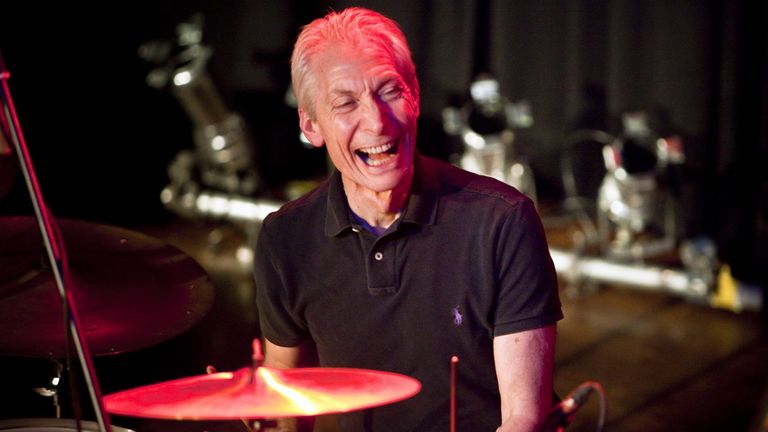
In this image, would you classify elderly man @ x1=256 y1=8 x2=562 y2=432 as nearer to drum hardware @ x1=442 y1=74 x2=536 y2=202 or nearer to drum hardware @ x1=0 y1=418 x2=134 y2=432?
drum hardware @ x1=0 y1=418 x2=134 y2=432

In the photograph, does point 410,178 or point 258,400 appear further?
point 410,178

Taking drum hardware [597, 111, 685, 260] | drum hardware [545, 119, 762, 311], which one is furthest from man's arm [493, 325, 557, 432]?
drum hardware [597, 111, 685, 260]

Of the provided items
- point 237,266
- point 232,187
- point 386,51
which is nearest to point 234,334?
point 237,266

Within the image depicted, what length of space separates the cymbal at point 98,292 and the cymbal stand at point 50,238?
416 millimetres

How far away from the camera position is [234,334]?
14.3ft

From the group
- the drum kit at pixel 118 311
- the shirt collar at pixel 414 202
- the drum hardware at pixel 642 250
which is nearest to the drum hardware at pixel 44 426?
the drum kit at pixel 118 311

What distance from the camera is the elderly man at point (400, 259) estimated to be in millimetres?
1826

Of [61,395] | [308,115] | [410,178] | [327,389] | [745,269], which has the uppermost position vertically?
[308,115]

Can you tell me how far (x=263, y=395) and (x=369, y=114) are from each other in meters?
0.76

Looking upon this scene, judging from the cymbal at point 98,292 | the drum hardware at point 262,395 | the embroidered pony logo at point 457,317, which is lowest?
the embroidered pony logo at point 457,317

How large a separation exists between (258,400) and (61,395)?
86 cm

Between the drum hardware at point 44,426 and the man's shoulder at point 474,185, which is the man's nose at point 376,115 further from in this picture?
the drum hardware at point 44,426

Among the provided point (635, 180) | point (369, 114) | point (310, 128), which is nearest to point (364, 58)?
point (369, 114)

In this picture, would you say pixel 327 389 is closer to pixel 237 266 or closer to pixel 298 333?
pixel 298 333
